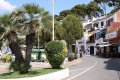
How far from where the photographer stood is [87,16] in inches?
4515

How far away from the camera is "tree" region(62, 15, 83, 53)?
63.2 metres

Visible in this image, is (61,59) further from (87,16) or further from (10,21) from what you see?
(87,16)

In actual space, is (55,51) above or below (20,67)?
above

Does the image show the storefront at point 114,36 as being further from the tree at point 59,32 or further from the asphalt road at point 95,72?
the asphalt road at point 95,72

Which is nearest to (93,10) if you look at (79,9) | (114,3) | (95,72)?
(79,9)

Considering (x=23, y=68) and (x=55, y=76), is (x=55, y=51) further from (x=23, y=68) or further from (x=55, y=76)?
(x=23, y=68)

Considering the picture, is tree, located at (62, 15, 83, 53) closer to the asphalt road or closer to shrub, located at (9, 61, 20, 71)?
the asphalt road

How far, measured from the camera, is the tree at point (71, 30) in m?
63.2

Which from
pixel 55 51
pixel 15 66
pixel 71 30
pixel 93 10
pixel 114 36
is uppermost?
pixel 93 10

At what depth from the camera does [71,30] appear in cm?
6425

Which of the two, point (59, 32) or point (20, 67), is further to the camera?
point (59, 32)

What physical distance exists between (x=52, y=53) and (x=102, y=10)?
82199 millimetres

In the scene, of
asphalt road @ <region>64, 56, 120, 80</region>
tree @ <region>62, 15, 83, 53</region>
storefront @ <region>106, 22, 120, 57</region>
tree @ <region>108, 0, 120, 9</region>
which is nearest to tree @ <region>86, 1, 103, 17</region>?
tree @ <region>108, 0, 120, 9</region>

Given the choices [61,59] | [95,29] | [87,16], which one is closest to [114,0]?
[95,29]
